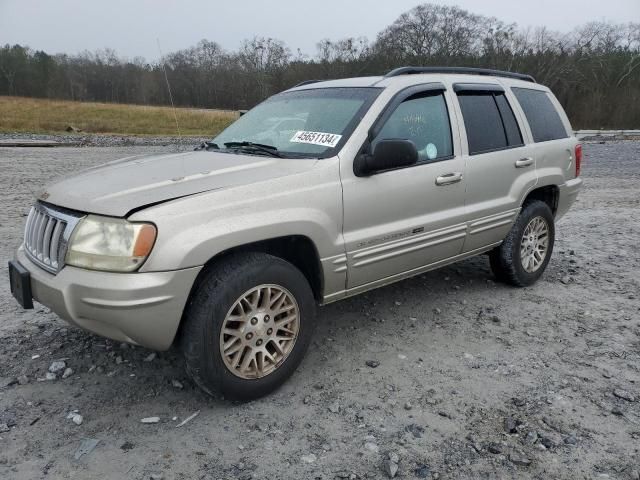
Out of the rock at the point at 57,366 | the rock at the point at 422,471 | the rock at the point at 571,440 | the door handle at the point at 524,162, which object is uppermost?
the door handle at the point at 524,162

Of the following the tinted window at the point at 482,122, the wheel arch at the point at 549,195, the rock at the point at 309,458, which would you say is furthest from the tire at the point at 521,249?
the rock at the point at 309,458

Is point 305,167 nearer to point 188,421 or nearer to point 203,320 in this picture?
point 203,320

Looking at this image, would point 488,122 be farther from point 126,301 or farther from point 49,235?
point 49,235

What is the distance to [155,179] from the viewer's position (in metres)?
2.94

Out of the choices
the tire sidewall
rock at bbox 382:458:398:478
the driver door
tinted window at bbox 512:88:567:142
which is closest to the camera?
rock at bbox 382:458:398:478

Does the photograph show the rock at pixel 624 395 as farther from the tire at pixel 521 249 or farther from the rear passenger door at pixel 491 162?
the tire at pixel 521 249

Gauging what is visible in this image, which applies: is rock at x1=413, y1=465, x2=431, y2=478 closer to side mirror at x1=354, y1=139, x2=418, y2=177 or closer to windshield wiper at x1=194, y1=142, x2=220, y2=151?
side mirror at x1=354, y1=139, x2=418, y2=177

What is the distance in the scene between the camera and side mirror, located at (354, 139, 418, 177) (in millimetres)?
3209

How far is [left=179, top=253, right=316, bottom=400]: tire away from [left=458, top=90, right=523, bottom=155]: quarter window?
1.97 meters

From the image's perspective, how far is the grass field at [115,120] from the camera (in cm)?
2948

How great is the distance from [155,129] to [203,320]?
31.9m

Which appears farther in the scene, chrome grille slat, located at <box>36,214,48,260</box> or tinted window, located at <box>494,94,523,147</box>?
tinted window, located at <box>494,94,523,147</box>

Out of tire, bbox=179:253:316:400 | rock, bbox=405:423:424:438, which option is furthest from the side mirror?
rock, bbox=405:423:424:438

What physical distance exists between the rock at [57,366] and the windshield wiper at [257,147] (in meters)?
1.83
